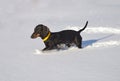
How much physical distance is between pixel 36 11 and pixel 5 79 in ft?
30.3

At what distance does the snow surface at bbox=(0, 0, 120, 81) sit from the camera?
21.0ft

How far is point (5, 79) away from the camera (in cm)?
604

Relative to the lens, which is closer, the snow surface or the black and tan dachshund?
the snow surface

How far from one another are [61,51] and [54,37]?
368 mm

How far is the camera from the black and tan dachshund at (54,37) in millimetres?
8375

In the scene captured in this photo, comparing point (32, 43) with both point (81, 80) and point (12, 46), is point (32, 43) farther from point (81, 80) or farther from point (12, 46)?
point (81, 80)

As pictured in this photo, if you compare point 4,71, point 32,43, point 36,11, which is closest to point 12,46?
point 32,43

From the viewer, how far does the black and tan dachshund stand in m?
8.38

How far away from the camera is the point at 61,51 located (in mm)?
8336

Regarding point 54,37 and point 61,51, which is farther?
point 54,37

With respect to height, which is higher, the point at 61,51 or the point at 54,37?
the point at 54,37

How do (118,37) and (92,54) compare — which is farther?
(118,37)

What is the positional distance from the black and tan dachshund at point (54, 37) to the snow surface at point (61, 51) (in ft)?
0.62

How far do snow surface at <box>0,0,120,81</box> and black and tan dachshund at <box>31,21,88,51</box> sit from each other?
190mm
